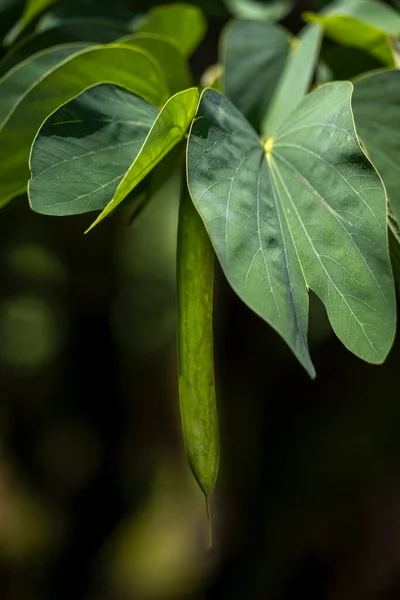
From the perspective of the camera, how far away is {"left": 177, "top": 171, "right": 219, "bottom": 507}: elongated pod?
1.39 ft

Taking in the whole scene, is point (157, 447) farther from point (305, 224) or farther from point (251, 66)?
point (305, 224)

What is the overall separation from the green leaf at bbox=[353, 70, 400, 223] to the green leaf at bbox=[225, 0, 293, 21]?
35 centimetres

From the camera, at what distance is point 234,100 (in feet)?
2.12

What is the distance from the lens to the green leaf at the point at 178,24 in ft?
2.34

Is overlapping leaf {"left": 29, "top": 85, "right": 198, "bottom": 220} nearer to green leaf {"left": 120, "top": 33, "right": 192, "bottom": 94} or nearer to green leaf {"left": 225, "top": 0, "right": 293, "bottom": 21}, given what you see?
green leaf {"left": 120, "top": 33, "right": 192, "bottom": 94}

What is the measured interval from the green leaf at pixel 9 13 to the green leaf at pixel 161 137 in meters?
0.35

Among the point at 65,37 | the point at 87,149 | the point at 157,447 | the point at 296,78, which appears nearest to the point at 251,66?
the point at 296,78

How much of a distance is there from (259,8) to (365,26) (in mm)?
256

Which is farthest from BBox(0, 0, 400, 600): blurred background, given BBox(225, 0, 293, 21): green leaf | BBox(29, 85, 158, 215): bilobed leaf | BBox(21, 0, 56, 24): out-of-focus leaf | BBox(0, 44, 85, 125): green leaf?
BBox(29, 85, 158, 215): bilobed leaf

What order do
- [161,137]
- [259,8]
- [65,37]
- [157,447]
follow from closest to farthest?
1. [161,137]
2. [65,37]
3. [259,8]
4. [157,447]

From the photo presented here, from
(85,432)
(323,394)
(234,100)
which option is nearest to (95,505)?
(85,432)

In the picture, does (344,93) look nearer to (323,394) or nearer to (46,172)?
(46,172)

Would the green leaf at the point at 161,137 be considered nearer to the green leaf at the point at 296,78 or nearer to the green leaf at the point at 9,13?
the green leaf at the point at 296,78

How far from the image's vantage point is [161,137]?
409 mm
